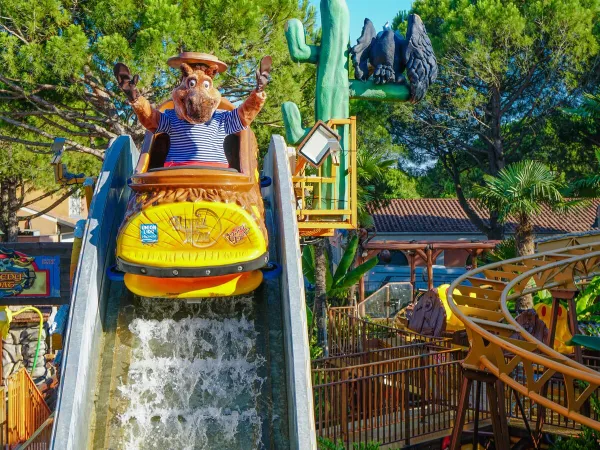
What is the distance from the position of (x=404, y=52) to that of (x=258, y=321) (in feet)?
19.6

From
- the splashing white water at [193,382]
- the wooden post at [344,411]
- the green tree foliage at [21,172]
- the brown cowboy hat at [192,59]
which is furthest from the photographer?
the green tree foliage at [21,172]

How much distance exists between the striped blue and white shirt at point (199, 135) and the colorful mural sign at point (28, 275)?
5315 millimetres

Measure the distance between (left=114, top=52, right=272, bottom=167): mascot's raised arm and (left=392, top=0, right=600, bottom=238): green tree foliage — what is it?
1981 cm

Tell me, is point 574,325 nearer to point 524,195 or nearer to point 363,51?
point 363,51

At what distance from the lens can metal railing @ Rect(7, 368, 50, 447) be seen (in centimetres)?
948

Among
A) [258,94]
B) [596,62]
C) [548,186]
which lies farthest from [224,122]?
[596,62]

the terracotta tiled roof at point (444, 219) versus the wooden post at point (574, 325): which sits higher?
the terracotta tiled roof at point (444, 219)

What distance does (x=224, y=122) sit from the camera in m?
6.73

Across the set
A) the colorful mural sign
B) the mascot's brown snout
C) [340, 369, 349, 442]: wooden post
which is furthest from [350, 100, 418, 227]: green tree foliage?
the mascot's brown snout

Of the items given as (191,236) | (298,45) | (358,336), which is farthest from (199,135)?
(358,336)

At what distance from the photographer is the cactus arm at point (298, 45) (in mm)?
10516

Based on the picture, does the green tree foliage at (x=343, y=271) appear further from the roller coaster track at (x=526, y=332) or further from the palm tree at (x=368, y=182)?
the roller coaster track at (x=526, y=332)

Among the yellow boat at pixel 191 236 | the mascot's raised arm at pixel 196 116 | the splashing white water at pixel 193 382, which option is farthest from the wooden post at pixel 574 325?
the mascot's raised arm at pixel 196 116

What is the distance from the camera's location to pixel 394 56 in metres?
10.8
